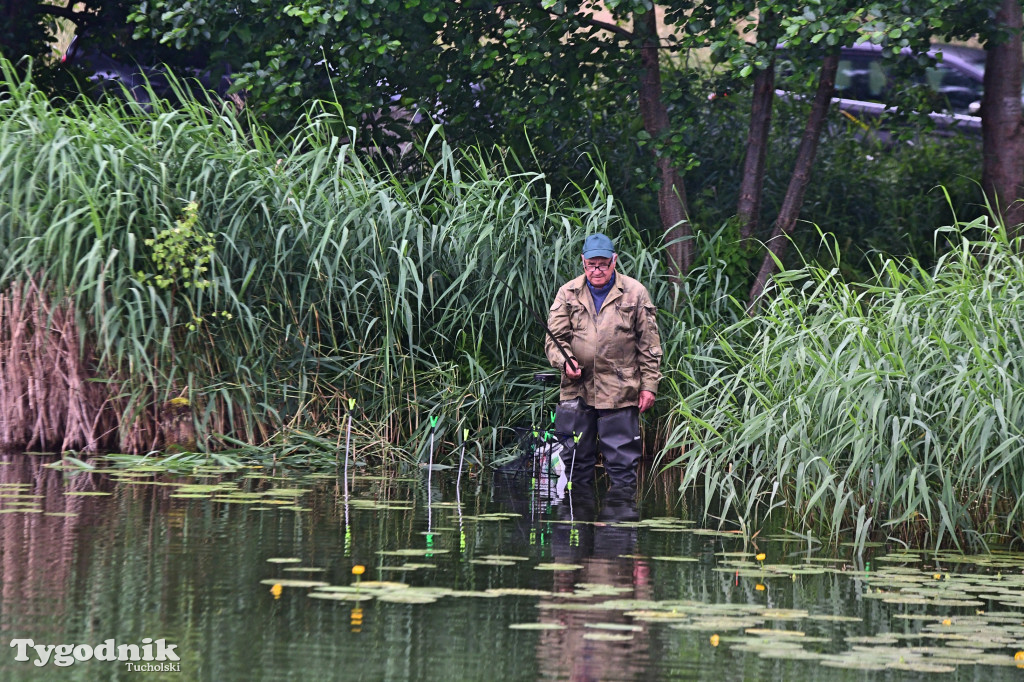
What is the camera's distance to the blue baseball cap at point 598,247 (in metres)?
8.20

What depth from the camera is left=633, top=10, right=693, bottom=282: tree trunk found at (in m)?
10.6

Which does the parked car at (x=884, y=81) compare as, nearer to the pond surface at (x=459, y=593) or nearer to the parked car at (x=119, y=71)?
the parked car at (x=119, y=71)

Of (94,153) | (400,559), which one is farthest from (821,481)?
(94,153)

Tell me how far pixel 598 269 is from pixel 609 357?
559mm

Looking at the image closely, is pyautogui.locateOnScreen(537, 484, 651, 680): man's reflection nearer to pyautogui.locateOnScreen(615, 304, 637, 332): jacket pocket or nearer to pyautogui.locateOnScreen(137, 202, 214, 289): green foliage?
pyautogui.locateOnScreen(615, 304, 637, 332): jacket pocket

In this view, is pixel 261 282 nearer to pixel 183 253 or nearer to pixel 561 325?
pixel 183 253

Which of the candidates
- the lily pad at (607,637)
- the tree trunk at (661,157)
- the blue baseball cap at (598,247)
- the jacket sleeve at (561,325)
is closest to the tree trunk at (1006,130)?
the tree trunk at (661,157)

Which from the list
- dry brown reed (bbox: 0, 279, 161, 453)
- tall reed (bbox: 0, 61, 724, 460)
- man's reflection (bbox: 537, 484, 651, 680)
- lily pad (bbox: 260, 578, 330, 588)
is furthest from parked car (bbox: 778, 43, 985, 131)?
lily pad (bbox: 260, 578, 330, 588)

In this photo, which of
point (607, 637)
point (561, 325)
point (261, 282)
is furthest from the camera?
point (261, 282)

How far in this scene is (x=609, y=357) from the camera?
27.4 feet

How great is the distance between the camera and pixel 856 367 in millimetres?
6914

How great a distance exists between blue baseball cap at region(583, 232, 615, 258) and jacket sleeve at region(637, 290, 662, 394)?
40 centimetres

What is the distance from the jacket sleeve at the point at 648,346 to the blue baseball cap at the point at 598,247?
398 millimetres

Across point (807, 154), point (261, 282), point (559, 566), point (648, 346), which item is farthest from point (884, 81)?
Result: point (559, 566)
